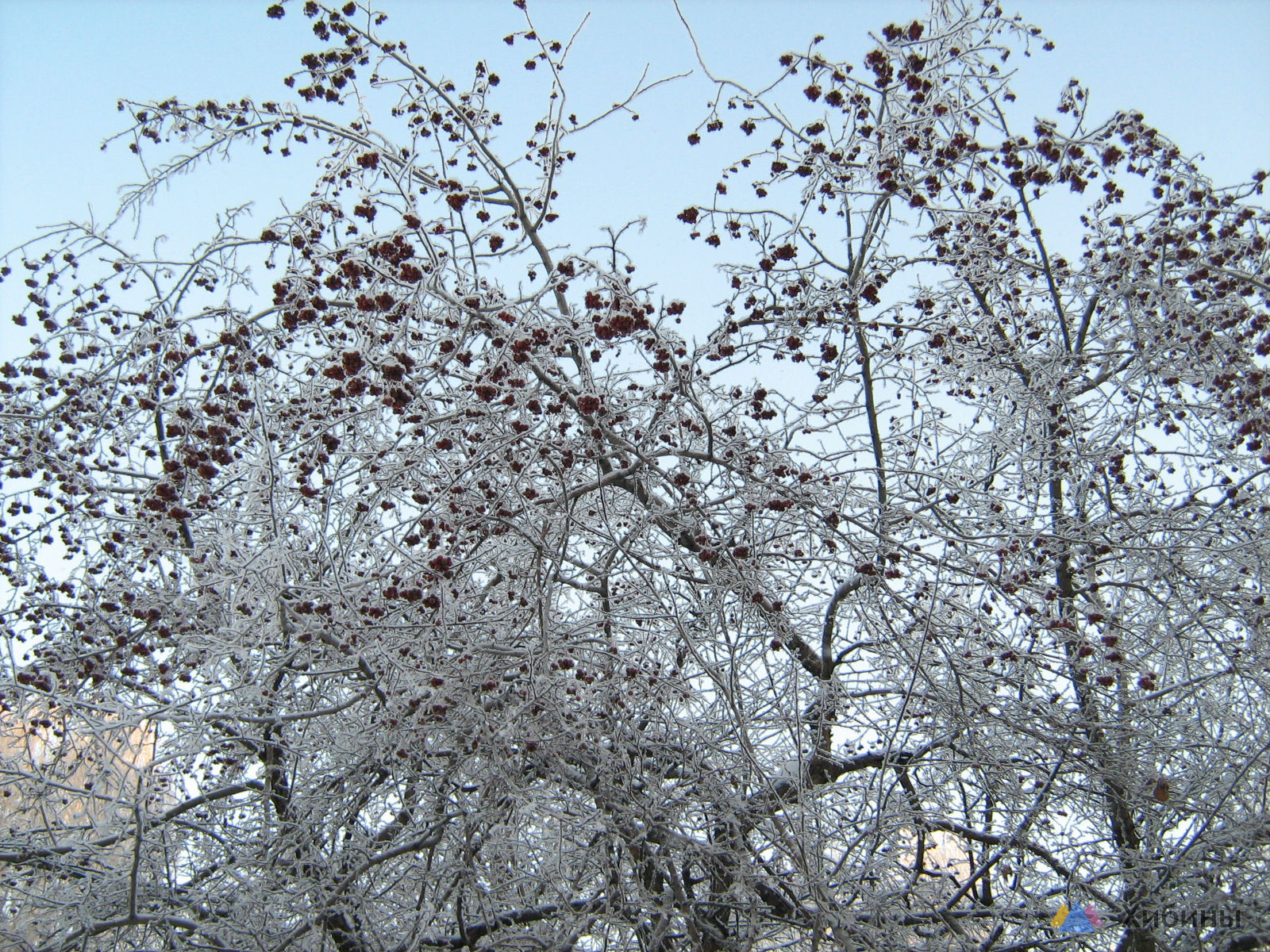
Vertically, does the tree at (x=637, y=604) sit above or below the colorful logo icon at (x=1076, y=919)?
above

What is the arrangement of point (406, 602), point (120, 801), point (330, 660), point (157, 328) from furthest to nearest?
point (330, 660), point (157, 328), point (406, 602), point (120, 801)

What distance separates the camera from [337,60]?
13.0 ft

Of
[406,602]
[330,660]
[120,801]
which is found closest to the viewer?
[120,801]

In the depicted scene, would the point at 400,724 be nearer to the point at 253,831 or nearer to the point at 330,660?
the point at 330,660

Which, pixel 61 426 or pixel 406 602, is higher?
pixel 61 426

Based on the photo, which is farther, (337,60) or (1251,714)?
(1251,714)

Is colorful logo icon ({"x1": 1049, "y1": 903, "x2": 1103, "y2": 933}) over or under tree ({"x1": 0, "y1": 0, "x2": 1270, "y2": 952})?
under

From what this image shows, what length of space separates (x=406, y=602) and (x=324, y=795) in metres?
1.34

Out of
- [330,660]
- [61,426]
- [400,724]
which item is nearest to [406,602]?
[400,724]

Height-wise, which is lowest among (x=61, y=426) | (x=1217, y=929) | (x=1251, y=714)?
(x=1217, y=929)

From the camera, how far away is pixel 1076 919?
4473 mm

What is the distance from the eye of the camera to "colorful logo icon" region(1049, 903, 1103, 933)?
4.43 metres

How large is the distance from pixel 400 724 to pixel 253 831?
1.37 m

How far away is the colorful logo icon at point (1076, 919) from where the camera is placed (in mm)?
4426
